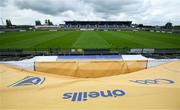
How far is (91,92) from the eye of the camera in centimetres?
225

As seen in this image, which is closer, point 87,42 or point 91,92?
point 91,92

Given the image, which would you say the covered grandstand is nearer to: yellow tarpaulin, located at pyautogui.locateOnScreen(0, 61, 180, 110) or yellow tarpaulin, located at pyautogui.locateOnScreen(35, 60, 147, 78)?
yellow tarpaulin, located at pyautogui.locateOnScreen(35, 60, 147, 78)

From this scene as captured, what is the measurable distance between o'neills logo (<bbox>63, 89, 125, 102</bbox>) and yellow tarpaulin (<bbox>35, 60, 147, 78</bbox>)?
1.49 meters

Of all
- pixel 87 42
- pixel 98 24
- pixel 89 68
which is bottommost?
pixel 87 42

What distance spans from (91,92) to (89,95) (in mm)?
87

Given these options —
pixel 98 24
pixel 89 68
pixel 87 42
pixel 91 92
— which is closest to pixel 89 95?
pixel 91 92

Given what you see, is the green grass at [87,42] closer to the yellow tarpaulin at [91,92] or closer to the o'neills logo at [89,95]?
the yellow tarpaulin at [91,92]

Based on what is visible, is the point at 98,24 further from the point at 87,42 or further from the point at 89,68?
the point at 89,68

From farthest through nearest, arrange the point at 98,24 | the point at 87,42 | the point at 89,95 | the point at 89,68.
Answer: the point at 98,24 < the point at 87,42 < the point at 89,68 < the point at 89,95

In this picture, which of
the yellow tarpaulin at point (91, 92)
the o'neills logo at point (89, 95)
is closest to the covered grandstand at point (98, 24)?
the yellow tarpaulin at point (91, 92)

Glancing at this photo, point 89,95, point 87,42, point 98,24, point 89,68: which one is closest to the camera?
point 89,95

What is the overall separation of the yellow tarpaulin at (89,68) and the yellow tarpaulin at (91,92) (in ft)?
2.87

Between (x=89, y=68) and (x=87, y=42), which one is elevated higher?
(x=89, y=68)

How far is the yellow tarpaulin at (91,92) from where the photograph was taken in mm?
1952
